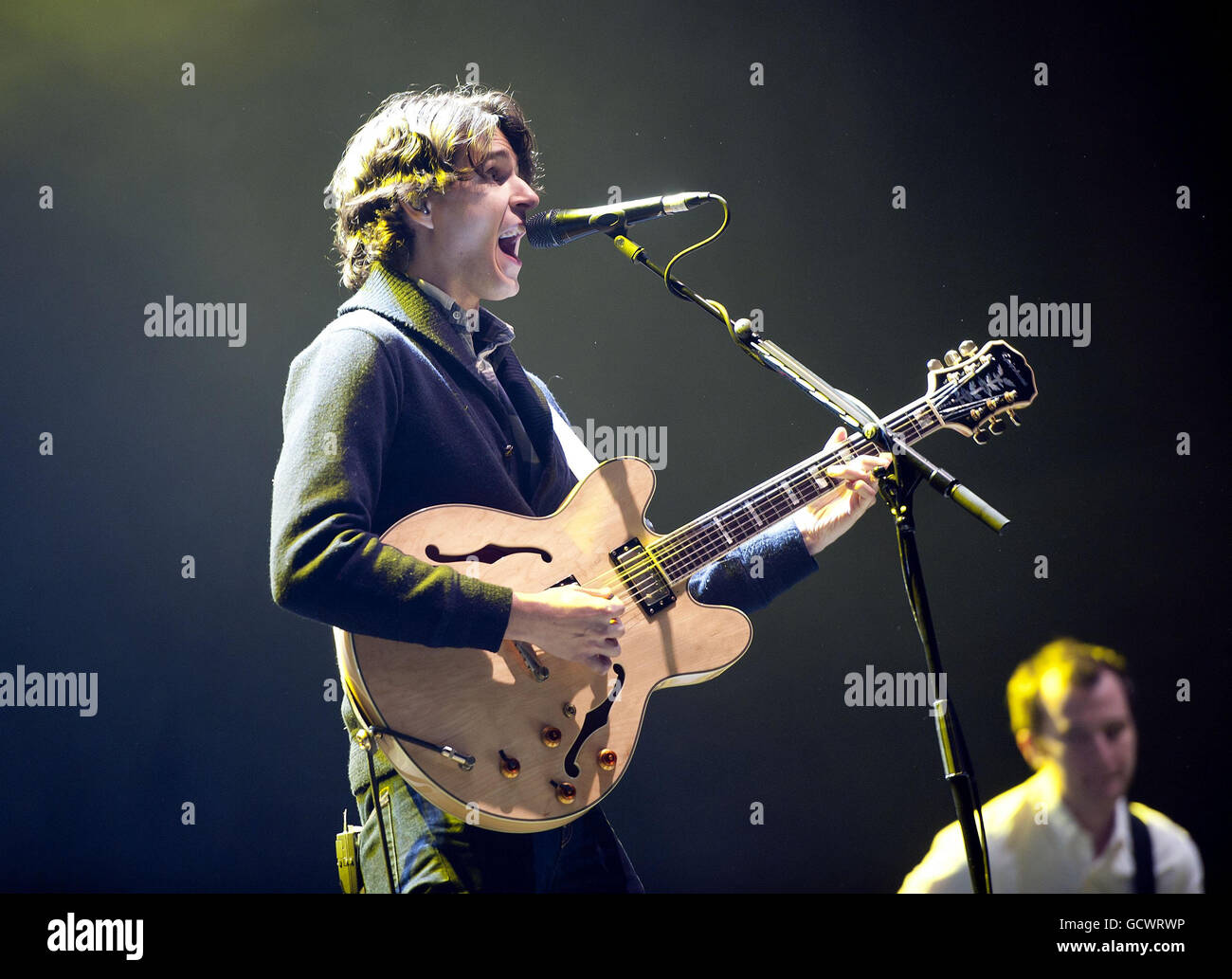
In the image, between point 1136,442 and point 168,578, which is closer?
point 168,578

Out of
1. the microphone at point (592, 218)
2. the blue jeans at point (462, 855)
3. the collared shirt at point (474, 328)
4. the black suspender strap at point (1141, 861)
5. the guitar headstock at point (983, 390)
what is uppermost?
the microphone at point (592, 218)

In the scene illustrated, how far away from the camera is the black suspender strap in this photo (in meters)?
2.65

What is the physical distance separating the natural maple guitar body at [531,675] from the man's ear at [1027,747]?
0.97 metres

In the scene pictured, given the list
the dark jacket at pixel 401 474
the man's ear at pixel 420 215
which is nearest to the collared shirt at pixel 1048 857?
the dark jacket at pixel 401 474

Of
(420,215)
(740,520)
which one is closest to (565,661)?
(740,520)

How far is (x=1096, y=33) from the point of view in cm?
305

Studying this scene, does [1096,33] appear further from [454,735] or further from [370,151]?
[454,735]

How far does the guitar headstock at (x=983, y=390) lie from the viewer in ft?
7.97

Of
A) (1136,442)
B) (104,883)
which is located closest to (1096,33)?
(1136,442)

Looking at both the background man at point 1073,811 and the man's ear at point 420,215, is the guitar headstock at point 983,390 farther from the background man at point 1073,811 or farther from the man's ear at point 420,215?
the man's ear at point 420,215

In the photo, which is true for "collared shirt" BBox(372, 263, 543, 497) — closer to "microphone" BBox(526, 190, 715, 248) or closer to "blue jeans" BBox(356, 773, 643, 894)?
"microphone" BBox(526, 190, 715, 248)

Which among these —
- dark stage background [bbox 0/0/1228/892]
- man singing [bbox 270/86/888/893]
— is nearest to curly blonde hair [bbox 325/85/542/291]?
man singing [bbox 270/86/888/893]

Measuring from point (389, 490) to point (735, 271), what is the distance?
131cm

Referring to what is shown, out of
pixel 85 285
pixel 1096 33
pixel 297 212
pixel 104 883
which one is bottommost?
pixel 104 883
